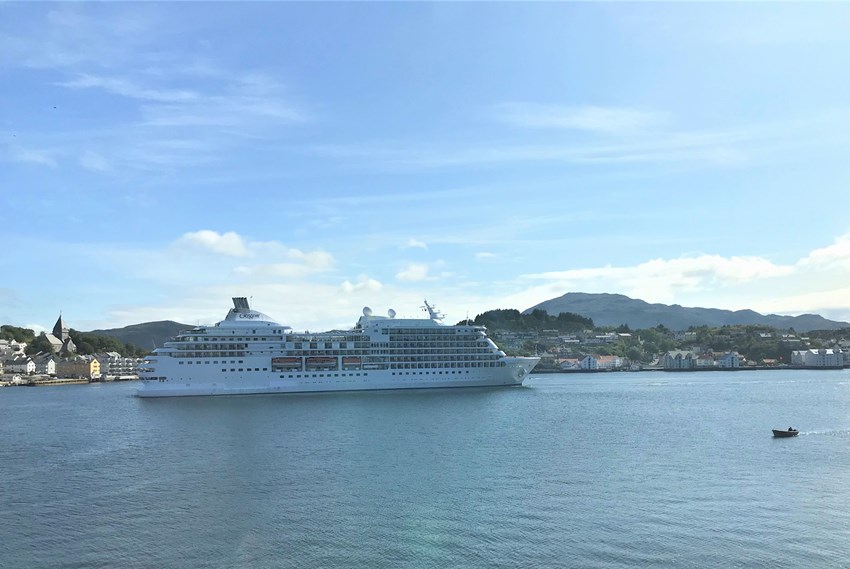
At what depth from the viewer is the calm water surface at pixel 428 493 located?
18719mm

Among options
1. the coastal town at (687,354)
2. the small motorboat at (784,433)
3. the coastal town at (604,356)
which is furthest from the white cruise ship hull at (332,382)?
the coastal town at (687,354)

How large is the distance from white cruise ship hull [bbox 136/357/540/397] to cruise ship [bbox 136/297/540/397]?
94mm

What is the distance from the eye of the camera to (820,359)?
16200 centimetres

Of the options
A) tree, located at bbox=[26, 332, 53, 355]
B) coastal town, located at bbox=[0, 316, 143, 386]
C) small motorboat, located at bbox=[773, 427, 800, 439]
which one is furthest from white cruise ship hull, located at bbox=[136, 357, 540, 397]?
tree, located at bbox=[26, 332, 53, 355]

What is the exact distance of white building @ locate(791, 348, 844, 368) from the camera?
529 feet

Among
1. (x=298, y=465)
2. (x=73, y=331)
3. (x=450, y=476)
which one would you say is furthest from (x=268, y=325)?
(x=73, y=331)

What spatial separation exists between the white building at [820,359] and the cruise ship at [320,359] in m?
116

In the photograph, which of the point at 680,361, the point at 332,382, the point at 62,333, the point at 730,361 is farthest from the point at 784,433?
the point at 62,333

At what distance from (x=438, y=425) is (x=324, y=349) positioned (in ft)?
95.4

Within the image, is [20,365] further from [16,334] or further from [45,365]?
[16,334]

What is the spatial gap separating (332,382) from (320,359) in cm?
259

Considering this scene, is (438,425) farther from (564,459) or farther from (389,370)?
(389,370)

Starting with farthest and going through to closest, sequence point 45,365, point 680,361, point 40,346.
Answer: point 680,361 → point 40,346 → point 45,365

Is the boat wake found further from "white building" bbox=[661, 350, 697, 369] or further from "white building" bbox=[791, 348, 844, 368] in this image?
"white building" bbox=[791, 348, 844, 368]
